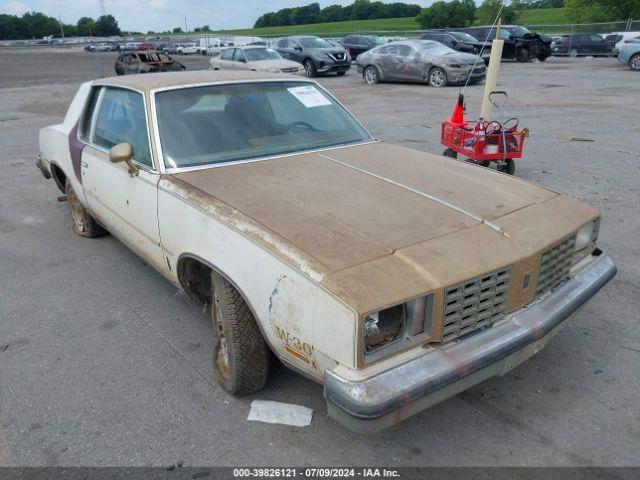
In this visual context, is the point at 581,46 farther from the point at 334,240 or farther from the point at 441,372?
the point at 441,372

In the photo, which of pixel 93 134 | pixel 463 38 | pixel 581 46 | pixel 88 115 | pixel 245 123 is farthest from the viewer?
pixel 581 46

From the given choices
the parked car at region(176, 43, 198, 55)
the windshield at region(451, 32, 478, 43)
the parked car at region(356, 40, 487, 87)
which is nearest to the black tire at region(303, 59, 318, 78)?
the parked car at region(356, 40, 487, 87)

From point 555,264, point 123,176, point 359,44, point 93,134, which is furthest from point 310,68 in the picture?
point 555,264

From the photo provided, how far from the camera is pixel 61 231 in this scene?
5348mm

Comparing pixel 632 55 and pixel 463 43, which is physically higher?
pixel 463 43

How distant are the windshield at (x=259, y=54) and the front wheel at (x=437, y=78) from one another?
204 inches

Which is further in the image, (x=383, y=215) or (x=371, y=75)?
(x=371, y=75)

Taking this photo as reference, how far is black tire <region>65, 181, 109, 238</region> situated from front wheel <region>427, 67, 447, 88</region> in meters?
13.8

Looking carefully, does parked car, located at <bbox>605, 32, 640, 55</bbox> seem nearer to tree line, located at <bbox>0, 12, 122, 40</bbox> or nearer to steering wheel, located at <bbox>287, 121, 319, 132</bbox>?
steering wheel, located at <bbox>287, 121, 319, 132</bbox>

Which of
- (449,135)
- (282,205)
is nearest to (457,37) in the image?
(449,135)

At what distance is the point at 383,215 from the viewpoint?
257cm

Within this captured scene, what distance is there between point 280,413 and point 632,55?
21.5m

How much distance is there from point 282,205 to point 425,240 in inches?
30.1

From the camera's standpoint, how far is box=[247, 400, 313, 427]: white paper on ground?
2.63 metres
